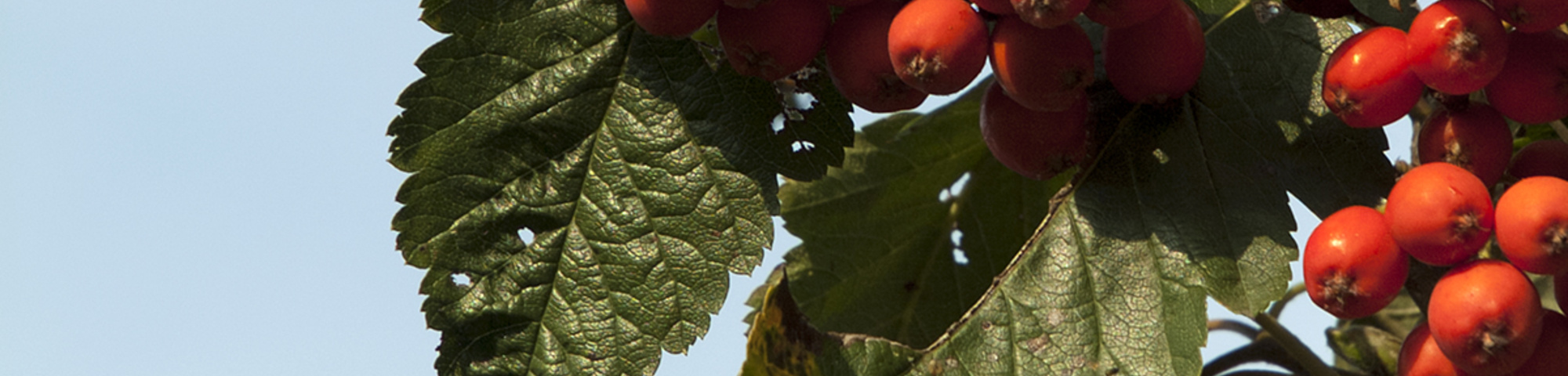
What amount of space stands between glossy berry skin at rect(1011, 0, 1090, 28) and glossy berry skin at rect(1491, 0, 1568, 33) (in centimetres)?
41

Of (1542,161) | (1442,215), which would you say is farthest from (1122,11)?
(1542,161)

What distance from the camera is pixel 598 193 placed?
1529 mm

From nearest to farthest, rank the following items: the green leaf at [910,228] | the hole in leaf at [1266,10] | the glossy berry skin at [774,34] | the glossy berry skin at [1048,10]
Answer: the glossy berry skin at [1048,10]
the glossy berry skin at [774,34]
the hole in leaf at [1266,10]
the green leaf at [910,228]

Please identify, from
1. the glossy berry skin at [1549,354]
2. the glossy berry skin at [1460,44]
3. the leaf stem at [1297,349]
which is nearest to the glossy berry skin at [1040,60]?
the glossy berry skin at [1460,44]

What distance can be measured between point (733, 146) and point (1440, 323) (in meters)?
0.80

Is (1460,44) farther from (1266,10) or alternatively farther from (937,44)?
(937,44)

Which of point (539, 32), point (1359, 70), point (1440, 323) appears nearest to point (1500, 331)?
point (1440, 323)

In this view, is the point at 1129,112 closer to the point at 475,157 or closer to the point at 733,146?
the point at 733,146

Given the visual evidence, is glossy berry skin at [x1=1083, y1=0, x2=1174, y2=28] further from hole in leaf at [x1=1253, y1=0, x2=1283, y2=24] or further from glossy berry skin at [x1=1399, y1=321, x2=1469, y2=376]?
glossy berry skin at [x1=1399, y1=321, x2=1469, y2=376]

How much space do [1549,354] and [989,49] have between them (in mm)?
647

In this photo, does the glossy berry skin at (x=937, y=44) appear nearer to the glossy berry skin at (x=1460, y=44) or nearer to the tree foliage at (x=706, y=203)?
the tree foliage at (x=706, y=203)

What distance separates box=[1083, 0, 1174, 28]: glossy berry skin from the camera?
1226 mm

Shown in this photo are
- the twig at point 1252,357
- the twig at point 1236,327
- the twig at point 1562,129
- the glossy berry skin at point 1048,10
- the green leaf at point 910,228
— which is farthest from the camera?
the twig at point 1236,327

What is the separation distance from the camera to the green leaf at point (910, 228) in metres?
1.94
